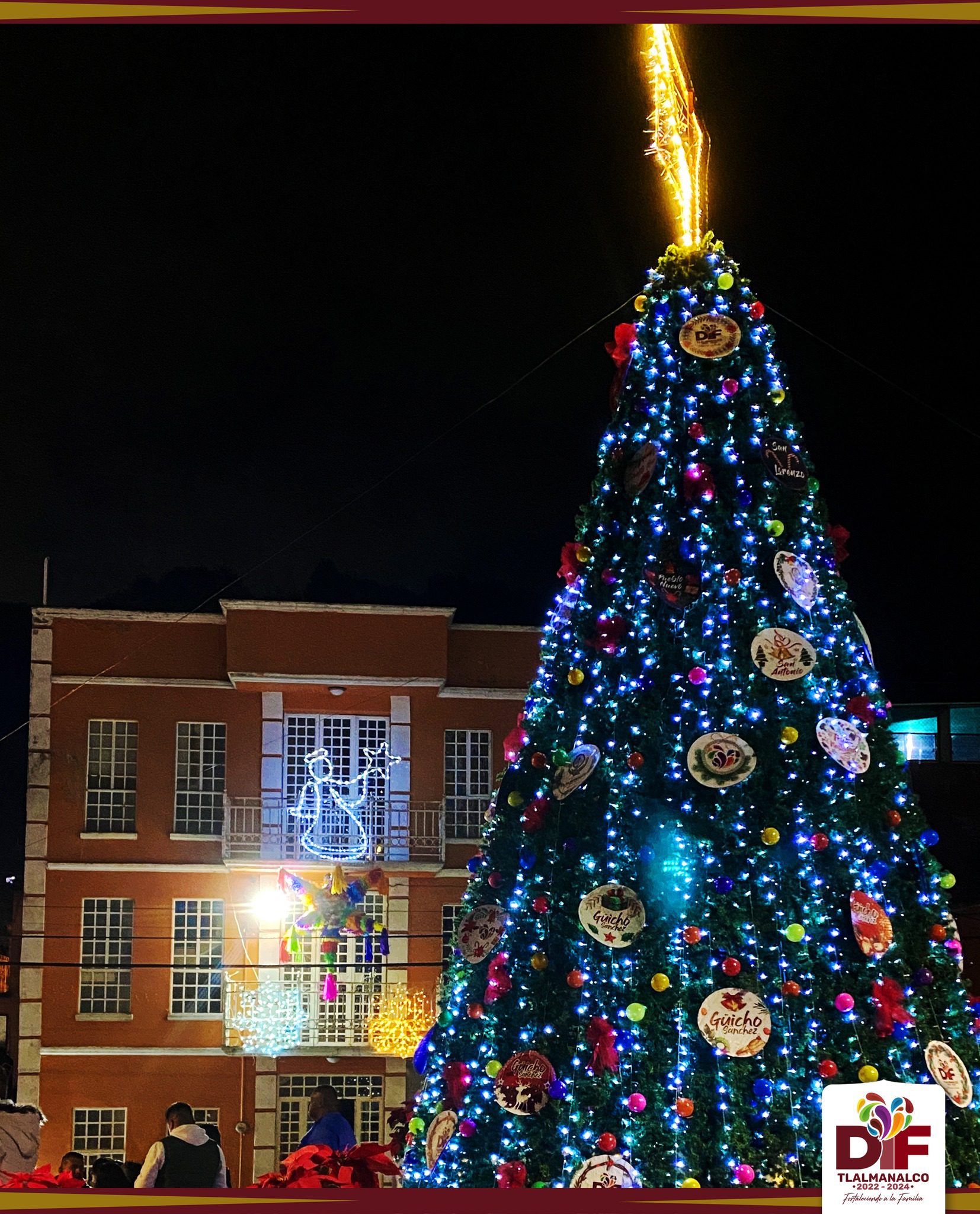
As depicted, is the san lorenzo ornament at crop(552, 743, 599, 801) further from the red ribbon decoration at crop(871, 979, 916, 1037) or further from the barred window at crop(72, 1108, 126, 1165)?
the barred window at crop(72, 1108, 126, 1165)

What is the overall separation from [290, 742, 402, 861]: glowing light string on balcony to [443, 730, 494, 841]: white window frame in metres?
0.97

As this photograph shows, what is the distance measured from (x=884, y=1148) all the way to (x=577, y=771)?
2.41 metres

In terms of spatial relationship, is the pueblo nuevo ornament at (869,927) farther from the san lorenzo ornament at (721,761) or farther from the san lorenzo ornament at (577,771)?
the san lorenzo ornament at (577,771)

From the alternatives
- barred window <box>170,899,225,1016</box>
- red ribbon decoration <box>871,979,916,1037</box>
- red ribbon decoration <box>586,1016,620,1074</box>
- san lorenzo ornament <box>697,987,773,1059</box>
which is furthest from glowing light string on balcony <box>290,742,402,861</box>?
red ribbon decoration <box>871,979,916,1037</box>

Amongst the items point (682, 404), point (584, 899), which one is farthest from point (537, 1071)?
point (682, 404)

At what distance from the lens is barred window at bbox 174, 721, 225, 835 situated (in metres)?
22.2

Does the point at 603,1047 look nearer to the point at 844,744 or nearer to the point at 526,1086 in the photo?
the point at 526,1086

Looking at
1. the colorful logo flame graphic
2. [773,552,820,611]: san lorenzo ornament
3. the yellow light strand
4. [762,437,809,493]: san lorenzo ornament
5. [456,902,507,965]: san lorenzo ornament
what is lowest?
the colorful logo flame graphic

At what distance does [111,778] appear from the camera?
22.2 meters

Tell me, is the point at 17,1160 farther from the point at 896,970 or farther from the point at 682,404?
the point at 682,404

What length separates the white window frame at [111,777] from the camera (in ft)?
72.5

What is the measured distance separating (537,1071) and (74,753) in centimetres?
1683

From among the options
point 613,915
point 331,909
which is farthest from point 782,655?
point 331,909

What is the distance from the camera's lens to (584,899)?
268 inches
